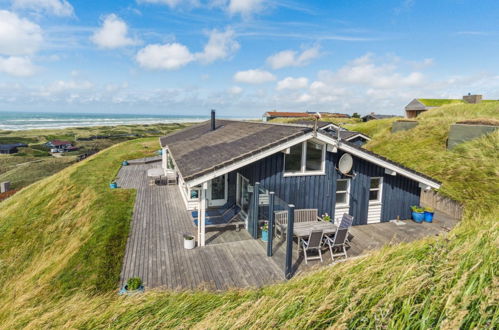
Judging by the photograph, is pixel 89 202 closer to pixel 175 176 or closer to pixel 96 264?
pixel 175 176

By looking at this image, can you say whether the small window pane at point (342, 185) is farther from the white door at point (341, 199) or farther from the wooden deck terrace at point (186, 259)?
the wooden deck terrace at point (186, 259)

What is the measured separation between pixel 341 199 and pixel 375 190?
1.65 m

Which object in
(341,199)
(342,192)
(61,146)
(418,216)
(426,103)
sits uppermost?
(426,103)

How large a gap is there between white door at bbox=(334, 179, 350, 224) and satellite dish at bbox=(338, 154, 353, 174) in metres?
0.61

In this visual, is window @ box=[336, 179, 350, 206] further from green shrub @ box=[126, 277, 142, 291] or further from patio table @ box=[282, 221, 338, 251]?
green shrub @ box=[126, 277, 142, 291]

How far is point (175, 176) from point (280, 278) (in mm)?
12428

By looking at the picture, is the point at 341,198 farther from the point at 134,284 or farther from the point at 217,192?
the point at 134,284

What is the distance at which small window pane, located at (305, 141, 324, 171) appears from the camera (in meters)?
10.9

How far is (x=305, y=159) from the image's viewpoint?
35.1 ft

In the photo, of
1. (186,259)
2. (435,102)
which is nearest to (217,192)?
(186,259)

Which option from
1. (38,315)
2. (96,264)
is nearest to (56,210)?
(96,264)

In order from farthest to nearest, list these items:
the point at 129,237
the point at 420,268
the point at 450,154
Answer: the point at 450,154 < the point at 129,237 < the point at 420,268

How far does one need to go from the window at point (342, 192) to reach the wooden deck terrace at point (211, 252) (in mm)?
1252

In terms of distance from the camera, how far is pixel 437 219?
12719mm
